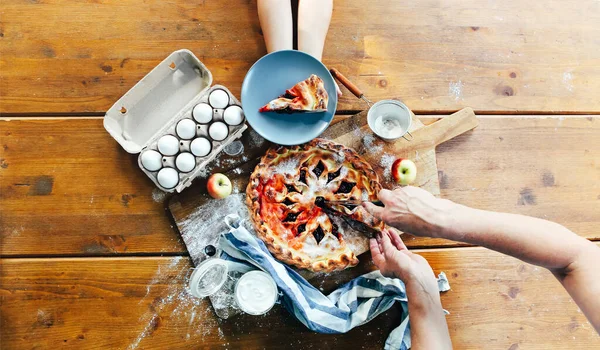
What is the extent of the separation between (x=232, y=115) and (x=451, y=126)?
766mm

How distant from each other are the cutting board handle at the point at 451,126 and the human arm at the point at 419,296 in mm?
429

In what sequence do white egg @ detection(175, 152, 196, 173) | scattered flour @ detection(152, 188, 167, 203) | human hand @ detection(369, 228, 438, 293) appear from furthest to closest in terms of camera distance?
scattered flour @ detection(152, 188, 167, 203) < white egg @ detection(175, 152, 196, 173) < human hand @ detection(369, 228, 438, 293)

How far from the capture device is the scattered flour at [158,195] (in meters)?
1.58

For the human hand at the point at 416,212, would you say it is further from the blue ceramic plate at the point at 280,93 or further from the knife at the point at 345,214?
the blue ceramic plate at the point at 280,93

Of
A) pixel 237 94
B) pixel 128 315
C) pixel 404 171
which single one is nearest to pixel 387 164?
pixel 404 171

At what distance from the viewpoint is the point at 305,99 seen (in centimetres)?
149

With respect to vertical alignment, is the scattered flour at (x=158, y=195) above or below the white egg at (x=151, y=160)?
below

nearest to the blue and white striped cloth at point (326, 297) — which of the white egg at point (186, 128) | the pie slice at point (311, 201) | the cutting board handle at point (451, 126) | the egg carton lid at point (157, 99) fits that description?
the pie slice at point (311, 201)

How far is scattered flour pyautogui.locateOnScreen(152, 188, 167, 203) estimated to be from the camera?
5.19ft

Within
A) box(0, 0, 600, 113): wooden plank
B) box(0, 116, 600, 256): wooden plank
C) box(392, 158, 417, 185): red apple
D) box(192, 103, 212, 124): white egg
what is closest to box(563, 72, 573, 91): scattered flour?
box(0, 0, 600, 113): wooden plank

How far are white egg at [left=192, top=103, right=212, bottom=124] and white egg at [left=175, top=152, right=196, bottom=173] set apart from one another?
117 millimetres

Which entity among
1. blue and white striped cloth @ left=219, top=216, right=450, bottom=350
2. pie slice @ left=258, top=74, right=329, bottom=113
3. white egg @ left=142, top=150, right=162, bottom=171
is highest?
pie slice @ left=258, top=74, right=329, bottom=113

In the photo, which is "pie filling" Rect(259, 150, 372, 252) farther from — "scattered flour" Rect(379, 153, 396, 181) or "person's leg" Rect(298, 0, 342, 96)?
"person's leg" Rect(298, 0, 342, 96)

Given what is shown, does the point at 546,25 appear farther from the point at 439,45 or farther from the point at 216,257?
the point at 216,257
